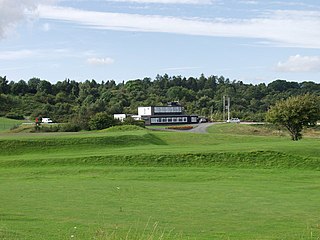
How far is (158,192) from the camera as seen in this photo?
26047 mm

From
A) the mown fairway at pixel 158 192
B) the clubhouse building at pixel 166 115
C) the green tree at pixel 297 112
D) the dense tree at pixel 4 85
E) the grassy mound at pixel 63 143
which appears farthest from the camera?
the dense tree at pixel 4 85

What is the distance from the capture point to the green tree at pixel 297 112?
6375 centimetres

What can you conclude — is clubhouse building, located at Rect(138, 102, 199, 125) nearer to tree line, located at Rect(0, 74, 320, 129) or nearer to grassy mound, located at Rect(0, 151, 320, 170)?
tree line, located at Rect(0, 74, 320, 129)

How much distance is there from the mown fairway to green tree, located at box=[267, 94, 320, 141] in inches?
682

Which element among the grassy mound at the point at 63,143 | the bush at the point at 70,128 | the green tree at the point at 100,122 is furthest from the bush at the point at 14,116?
the grassy mound at the point at 63,143

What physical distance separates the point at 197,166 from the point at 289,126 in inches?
1155

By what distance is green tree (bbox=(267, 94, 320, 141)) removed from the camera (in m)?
63.8

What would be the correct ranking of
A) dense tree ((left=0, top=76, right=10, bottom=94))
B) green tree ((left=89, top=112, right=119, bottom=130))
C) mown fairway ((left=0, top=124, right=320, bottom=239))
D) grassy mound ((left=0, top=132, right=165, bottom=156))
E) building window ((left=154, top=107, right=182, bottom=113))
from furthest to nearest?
dense tree ((left=0, top=76, right=10, bottom=94)) < building window ((left=154, top=107, right=182, bottom=113)) < green tree ((left=89, top=112, right=119, bottom=130)) < grassy mound ((left=0, top=132, right=165, bottom=156)) < mown fairway ((left=0, top=124, right=320, bottom=239))

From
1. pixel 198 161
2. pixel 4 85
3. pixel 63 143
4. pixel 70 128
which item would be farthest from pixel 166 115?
pixel 198 161

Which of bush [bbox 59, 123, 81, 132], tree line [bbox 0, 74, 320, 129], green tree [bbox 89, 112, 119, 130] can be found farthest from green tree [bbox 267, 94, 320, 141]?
tree line [bbox 0, 74, 320, 129]

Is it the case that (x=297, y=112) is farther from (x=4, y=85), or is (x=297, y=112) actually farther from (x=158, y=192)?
(x=4, y=85)

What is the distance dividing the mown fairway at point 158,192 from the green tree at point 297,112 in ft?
56.8

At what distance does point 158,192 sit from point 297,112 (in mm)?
41466

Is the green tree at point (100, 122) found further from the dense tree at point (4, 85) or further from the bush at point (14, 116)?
the dense tree at point (4, 85)
